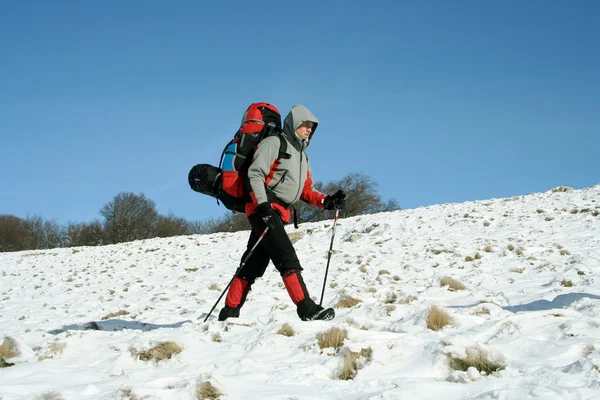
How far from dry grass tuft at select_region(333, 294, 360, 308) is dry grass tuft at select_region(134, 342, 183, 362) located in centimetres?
261

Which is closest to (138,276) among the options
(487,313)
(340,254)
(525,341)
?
(340,254)

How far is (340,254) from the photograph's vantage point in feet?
44.1

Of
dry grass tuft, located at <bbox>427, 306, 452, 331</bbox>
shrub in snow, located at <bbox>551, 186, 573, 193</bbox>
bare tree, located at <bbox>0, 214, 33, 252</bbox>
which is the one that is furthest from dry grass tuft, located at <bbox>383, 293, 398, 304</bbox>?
bare tree, located at <bbox>0, 214, 33, 252</bbox>

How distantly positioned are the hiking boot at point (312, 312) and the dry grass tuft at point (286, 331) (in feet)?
2.44

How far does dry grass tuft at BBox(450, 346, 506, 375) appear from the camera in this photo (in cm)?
282

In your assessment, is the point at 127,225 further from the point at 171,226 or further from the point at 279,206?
the point at 279,206

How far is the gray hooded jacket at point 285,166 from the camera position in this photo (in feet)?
15.9

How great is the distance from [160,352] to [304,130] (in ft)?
9.00

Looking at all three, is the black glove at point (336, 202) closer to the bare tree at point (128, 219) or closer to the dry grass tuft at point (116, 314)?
the dry grass tuft at point (116, 314)

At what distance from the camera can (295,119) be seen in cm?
512

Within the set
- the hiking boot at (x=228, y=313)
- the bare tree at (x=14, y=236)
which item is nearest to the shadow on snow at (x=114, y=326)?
the hiking boot at (x=228, y=313)

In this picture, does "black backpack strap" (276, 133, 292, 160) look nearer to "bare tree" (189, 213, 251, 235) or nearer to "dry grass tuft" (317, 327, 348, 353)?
"dry grass tuft" (317, 327, 348, 353)

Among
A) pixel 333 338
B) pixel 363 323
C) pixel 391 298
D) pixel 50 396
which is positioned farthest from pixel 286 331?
pixel 391 298

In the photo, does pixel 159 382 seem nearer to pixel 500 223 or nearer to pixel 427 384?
pixel 427 384
